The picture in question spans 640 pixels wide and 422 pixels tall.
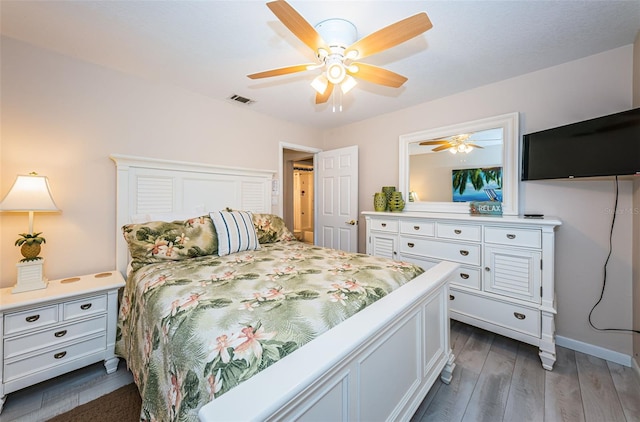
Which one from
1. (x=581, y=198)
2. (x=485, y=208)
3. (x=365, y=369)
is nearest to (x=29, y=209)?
(x=365, y=369)

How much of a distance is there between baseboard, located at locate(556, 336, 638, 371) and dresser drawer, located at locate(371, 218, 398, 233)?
5.51 feet

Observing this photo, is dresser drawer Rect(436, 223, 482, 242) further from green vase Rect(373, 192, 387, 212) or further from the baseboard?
the baseboard

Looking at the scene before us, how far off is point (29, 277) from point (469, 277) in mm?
3391

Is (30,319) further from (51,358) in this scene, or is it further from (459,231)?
(459,231)

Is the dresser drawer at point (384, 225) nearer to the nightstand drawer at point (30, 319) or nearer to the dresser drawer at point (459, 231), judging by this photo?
the dresser drawer at point (459, 231)

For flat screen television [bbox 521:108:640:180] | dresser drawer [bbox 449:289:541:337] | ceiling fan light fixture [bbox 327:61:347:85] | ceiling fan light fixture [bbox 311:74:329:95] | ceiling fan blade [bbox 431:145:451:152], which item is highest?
ceiling fan light fixture [bbox 311:74:329:95]

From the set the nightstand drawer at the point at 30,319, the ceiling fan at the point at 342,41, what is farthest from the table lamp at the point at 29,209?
the ceiling fan at the point at 342,41

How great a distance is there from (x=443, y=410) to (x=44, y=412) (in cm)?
239

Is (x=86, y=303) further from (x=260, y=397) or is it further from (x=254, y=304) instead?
(x=260, y=397)

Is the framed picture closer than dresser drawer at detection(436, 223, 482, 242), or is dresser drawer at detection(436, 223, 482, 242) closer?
dresser drawer at detection(436, 223, 482, 242)

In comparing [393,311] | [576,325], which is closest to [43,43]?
[393,311]

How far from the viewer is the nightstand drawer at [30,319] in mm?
1521

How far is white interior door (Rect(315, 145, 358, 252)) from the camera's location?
3.62 meters

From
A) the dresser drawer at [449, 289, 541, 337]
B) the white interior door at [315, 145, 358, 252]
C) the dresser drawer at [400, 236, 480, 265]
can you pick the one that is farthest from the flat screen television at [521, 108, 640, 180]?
the white interior door at [315, 145, 358, 252]
